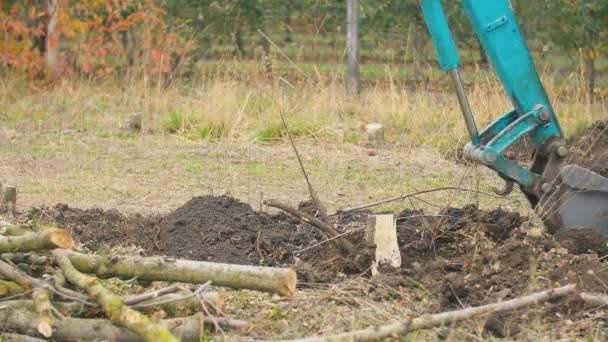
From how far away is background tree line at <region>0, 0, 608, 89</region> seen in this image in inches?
636

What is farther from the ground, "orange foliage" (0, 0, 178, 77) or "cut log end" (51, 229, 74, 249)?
"cut log end" (51, 229, 74, 249)

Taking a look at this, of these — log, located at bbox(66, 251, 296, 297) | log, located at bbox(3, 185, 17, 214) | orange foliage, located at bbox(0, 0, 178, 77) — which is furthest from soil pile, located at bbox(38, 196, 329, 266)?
orange foliage, located at bbox(0, 0, 178, 77)

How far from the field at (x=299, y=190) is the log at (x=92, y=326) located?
0.19 metres

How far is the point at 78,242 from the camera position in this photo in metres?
6.73

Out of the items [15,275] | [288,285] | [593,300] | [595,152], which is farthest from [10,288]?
[595,152]

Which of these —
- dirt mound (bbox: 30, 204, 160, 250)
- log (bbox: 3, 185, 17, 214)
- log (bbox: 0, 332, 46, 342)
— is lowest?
dirt mound (bbox: 30, 204, 160, 250)

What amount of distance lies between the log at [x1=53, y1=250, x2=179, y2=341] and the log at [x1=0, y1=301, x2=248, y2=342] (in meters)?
0.10

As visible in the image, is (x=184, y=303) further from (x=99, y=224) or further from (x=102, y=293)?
(x=99, y=224)

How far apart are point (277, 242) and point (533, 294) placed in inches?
82.4

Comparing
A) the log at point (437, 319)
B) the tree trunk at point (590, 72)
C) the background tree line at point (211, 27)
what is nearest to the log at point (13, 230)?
the log at point (437, 319)

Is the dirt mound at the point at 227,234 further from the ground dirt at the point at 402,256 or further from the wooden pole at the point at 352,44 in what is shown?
the wooden pole at the point at 352,44

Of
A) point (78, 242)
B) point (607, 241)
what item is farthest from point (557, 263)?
point (78, 242)

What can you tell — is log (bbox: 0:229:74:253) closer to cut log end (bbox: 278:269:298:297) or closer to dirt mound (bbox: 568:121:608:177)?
cut log end (bbox: 278:269:298:297)

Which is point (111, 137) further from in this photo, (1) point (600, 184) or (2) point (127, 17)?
(1) point (600, 184)
